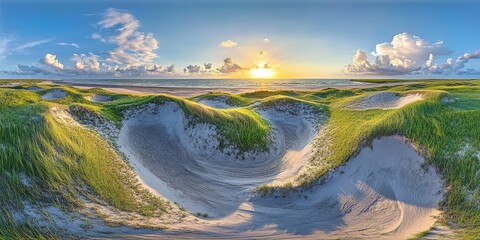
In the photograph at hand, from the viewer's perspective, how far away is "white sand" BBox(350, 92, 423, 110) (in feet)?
71.4

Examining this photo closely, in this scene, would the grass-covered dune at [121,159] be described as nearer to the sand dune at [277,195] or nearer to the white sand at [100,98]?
the sand dune at [277,195]

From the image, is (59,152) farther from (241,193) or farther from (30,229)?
(241,193)

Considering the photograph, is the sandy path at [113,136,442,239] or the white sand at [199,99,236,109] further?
the white sand at [199,99,236,109]

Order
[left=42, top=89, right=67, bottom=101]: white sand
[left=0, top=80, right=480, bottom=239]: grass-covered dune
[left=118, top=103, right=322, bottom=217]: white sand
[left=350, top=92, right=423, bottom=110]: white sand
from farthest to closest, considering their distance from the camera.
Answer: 1. [left=42, top=89, right=67, bottom=101]: white sand
2. [left=350, top=92, right=423, bottom=110]: white sand
3. [left=118, top=103, right=322, bottom=217]: white sand
4. [left=0, top=80, right=480, bottom=239]: grass-covered dune

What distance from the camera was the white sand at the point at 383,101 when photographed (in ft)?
71.4

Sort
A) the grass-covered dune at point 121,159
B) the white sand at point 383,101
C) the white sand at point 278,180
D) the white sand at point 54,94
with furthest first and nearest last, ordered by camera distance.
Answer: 1. the white sand at point 54,94
2. the white sand at point 383,101
3. the white sand at point 278,180
4. the grass-covered dune at point 121,159

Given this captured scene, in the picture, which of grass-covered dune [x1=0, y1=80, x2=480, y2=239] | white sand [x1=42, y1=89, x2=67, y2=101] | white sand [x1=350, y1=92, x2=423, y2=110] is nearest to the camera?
grass-covered dune [x1=0, y1=80, x2=480, y2=239]

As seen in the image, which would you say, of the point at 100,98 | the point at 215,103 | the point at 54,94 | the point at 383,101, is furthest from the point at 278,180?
the point at 54,94

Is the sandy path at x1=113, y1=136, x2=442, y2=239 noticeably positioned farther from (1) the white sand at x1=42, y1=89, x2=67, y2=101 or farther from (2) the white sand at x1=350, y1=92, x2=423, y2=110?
(1) the white sand at x1=42, y1=89, x2=67, y2=101

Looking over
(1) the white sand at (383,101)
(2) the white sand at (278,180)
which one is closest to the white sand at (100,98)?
(2) the white sand at (278,180)

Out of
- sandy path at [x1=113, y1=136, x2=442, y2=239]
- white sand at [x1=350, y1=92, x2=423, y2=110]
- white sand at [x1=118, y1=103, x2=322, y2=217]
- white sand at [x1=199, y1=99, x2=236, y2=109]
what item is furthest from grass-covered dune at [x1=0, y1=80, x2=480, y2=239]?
white sand at [x1=199, y1=99, x2=236, y2=109]

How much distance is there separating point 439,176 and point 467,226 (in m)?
2.66

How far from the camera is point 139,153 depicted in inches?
607

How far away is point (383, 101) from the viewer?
904 inches
